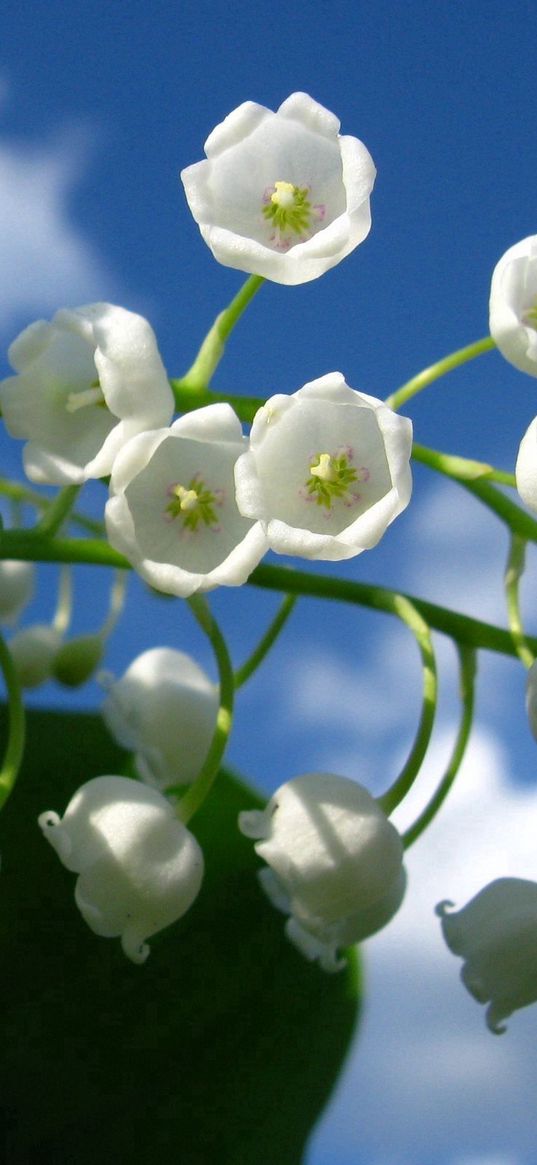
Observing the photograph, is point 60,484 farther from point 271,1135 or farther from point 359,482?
point 271,1135

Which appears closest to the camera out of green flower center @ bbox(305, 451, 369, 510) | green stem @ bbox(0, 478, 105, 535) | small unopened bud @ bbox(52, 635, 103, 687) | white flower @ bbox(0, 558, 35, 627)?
green flower center @ bbox(305, 451, 369, 510)

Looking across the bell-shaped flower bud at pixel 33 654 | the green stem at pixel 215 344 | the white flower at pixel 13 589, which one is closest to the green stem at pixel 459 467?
the green stem at pixel 215 344

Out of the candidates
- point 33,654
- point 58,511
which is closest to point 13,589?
point 33,654

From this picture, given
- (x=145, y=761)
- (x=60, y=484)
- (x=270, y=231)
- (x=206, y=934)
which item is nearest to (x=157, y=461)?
(x=60, y=484)

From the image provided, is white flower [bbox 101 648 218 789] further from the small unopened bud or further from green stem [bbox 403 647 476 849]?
green stem [bbox 403 647 476 849]

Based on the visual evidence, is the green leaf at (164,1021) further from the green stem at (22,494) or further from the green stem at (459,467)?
the green stem at (459,467)

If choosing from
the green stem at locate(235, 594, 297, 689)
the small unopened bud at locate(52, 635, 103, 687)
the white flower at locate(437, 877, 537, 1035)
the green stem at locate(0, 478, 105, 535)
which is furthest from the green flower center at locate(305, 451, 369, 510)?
the small unopened bud at locate(52, 635, 103, 687)
